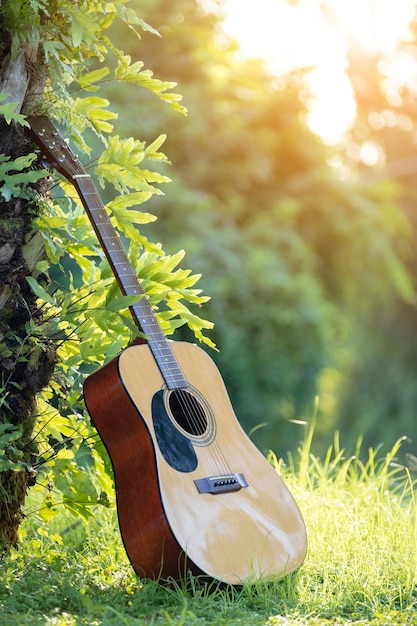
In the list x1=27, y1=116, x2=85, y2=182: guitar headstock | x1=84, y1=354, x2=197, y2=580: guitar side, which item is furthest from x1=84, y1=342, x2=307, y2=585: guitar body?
x1=27, y1=116, x2=85, y2=182: guitar headstock

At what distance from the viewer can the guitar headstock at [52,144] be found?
85.7 inches

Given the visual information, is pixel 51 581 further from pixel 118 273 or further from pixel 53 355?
pixel 118 273

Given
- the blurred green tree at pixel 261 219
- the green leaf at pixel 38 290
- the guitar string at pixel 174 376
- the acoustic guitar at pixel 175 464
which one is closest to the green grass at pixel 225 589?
the acoustic guitar at pixel 175 464

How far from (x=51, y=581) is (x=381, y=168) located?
24.4 ft

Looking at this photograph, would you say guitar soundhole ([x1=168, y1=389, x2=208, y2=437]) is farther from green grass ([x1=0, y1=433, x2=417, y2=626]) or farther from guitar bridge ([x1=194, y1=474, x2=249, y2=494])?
green grass ([x1=0, y1=433, x2=417, y2=626])

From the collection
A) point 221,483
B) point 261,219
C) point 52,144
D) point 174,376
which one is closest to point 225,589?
point 221,483

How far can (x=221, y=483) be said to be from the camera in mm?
2129

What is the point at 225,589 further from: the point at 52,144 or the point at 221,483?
the point at 52,144

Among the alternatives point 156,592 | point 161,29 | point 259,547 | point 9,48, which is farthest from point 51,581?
point 161,29

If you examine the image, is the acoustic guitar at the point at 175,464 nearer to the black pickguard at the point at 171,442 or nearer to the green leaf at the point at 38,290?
the black pickguard at the point at 171,442

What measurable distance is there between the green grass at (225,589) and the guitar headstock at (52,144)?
1.03 m

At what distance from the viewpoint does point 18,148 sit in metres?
2.16

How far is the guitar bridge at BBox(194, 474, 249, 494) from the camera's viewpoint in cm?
209

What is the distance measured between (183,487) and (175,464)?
6 cm
